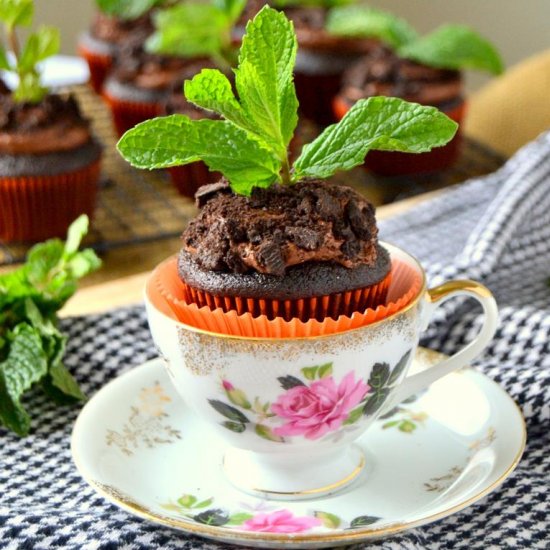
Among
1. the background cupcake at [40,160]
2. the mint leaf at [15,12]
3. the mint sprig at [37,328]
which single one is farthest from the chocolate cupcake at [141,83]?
the mint sprig at [37,328]

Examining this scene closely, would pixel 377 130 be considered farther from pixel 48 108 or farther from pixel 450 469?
pixel 48 108

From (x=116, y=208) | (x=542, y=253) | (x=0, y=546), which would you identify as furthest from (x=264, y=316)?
(x=116, y=208)

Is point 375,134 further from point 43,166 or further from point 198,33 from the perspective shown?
point 198,33

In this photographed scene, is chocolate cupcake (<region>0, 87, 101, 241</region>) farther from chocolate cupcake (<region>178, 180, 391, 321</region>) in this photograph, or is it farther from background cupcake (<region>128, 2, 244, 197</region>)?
chocolate cupcake (<region>178, 180, 391, 321</region>)

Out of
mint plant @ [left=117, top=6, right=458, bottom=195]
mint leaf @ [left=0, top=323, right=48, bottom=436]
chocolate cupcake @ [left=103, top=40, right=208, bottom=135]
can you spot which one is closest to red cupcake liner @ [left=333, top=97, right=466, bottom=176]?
chocolate cupcake @ [left=103, top=40, right=208, bottom=135]

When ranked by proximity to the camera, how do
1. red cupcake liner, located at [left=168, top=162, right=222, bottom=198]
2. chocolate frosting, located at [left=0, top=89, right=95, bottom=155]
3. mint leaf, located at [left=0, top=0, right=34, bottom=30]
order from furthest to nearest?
red cupcake liner, located at [left=168, top=162, right=222, bottom=198], chocolate frosting, located at [left=0, top=89, right=95, bottom=155], mint leaf, located at [left=0, top=0, right=34, bottom=30]

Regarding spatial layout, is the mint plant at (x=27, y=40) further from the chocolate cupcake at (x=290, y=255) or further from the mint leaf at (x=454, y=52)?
the chocolate cupcake at (x=290, y=255)
